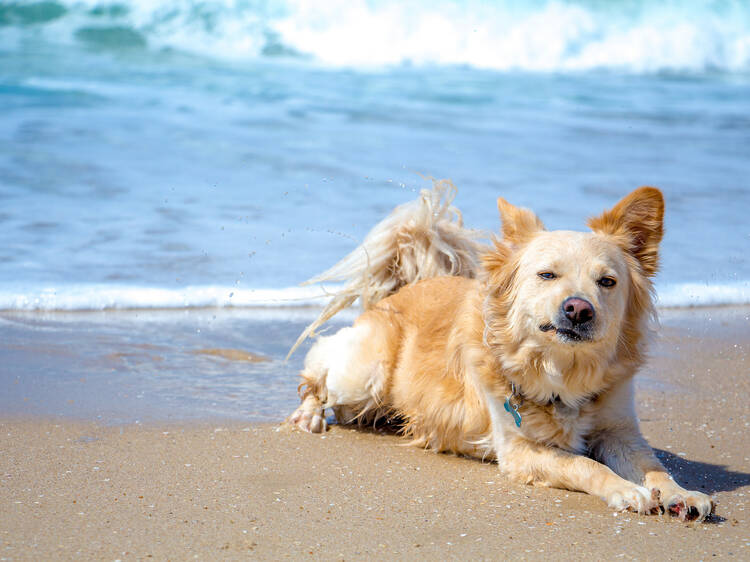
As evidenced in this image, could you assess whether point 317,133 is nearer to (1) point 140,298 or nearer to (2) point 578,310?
(1) point 140,298

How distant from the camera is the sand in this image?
304 cm

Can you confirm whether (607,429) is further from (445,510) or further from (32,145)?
(32,145)

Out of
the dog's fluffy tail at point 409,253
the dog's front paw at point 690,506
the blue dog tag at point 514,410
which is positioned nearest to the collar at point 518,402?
the blue dog tag at point 514,410

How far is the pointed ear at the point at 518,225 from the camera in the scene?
391 cm

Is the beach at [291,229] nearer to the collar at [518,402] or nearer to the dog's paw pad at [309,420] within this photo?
the dog's paw pad at [309,420]

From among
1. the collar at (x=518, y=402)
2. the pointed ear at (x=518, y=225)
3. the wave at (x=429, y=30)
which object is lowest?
the collar at (x=518, y=402)

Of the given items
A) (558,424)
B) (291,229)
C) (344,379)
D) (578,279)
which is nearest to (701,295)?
(291,229)

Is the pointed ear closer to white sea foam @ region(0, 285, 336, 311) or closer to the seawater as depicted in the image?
the seawater

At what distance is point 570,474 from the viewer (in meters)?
3.63

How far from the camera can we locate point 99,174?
33.5 ft

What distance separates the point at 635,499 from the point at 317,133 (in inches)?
394

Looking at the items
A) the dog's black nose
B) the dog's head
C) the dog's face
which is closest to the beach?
the dog's head

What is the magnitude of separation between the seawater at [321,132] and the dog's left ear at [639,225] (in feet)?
6.96

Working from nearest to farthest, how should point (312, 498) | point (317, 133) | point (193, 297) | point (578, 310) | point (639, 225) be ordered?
point (578, 310), point (312, 498), point (639, 225), point (193, 297), point (317, 133)
